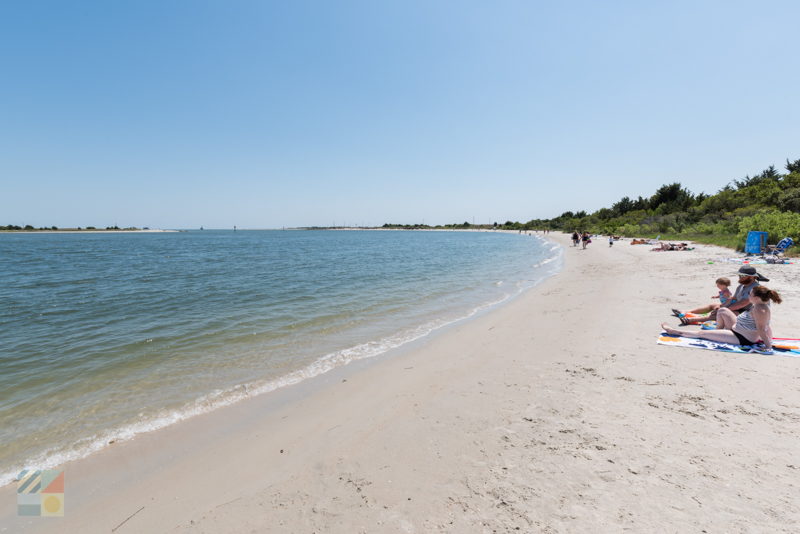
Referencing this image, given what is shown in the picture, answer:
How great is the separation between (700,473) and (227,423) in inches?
224

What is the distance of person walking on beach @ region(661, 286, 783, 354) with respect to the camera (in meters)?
6.08

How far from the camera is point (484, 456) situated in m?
3.61

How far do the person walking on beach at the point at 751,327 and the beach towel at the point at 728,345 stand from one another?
11 centimetres

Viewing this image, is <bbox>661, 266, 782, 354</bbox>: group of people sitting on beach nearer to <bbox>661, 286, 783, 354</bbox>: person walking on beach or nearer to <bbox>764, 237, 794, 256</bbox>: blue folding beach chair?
<bbox>661, 286, 783, 354</bbox>: person walking on beach

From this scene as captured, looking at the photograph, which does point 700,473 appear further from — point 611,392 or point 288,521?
point 288,521

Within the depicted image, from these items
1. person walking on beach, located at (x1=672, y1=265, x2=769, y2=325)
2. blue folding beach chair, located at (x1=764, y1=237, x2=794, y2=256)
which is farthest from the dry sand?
blue folding beach chair, located at (x1=764, y1=237, x2=794, y2=256)

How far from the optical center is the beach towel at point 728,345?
20.0ft

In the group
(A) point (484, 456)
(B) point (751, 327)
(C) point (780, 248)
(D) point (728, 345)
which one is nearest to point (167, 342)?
(A) point (484, 456)

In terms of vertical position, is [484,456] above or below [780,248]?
below

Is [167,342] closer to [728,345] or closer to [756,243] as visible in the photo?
[728,345]

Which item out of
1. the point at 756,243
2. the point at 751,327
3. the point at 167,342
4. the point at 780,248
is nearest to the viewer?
the point at 751,327

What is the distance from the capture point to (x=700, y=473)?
123 inches

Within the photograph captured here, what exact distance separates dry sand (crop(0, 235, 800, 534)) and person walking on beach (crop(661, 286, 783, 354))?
576 mm

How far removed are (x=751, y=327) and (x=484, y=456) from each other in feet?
21.3
